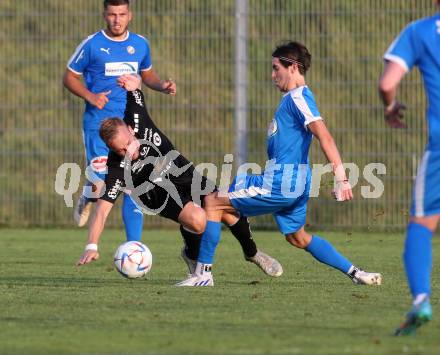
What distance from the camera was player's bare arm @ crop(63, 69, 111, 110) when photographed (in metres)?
10.3

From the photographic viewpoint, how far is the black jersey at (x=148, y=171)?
9.12 meters

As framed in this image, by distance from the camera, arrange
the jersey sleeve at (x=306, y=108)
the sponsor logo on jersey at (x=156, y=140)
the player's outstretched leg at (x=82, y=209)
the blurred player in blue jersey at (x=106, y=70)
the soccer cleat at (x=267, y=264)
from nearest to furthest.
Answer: the jersey sleeve at (x=306, y=108) → the soccer cleat at (x=267, y=264) → the sponsor logo on jersey at (x=156, y=140) → the blurred player in blue jersey at (x=106, y=70) → the player's outstretched leg at (x=82, y=209)

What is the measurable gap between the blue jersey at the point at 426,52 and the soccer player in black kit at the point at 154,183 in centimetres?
319

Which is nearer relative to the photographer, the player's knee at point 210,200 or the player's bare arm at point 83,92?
the player's knee at point 210,200

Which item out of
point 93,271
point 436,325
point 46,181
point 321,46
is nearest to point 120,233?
point 46,181

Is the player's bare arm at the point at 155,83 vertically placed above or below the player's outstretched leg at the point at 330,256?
above

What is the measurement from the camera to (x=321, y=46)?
1568 centimetres

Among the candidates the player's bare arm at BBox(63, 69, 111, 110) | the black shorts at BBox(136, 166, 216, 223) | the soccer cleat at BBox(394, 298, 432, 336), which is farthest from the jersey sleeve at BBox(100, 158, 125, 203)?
the soccer cleat at BBox(394, 298, 432, 336)

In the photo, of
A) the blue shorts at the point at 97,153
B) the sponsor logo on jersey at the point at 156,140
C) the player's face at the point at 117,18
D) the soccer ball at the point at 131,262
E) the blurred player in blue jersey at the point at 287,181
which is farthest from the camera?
the blue shorts at the point at 97,153

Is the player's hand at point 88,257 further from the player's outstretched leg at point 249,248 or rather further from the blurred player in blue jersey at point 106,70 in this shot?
the blurred player in blue jersey at point 106,70

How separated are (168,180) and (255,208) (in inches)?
34.2

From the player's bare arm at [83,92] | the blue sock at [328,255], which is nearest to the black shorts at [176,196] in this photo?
the blue sock at [328,255]

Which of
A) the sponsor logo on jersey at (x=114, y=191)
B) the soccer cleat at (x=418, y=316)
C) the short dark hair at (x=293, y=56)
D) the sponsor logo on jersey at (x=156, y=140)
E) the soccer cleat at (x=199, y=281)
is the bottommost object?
the soccer cleat at (x=199, y=281)

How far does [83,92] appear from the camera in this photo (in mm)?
10430
